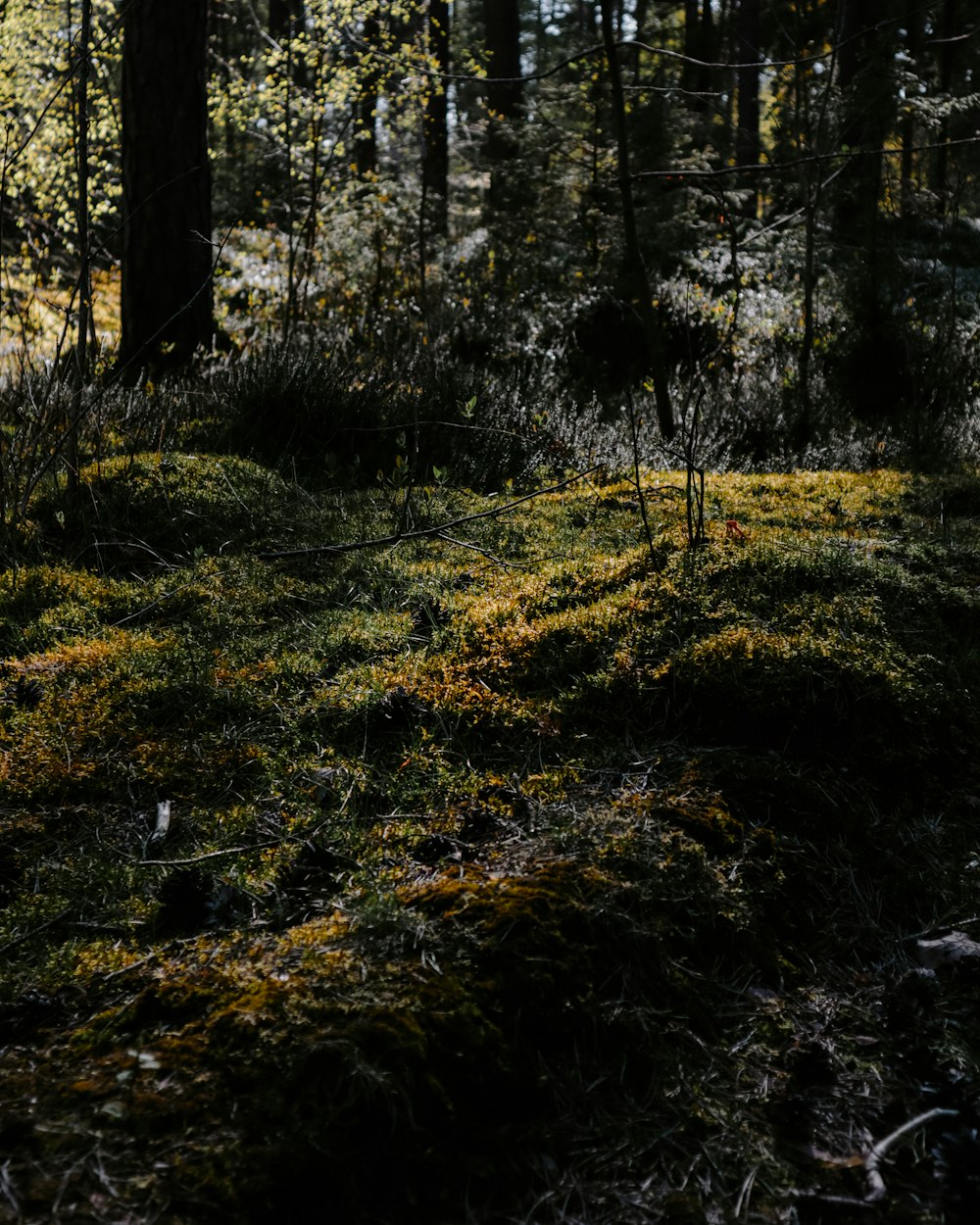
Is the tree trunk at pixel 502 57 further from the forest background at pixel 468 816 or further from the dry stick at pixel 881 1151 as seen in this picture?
the dry stick at pixel 881 1151

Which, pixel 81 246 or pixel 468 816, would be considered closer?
pixel 468 816

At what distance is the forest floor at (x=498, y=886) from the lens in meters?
1.36

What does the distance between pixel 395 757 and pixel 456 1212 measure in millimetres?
1227

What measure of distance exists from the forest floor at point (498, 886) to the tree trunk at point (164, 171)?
3683mm

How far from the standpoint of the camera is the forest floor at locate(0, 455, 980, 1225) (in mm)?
1363

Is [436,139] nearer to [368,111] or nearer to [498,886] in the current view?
[368,111]

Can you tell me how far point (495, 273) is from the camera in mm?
10789

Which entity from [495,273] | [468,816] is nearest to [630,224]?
[468,816]

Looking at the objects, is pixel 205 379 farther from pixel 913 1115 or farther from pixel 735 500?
pixel 913 1115

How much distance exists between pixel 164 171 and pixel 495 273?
16.0 ft

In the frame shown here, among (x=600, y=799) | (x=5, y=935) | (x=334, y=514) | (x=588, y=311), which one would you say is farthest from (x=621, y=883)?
(x=588, y=311)

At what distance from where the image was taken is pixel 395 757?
2410mm

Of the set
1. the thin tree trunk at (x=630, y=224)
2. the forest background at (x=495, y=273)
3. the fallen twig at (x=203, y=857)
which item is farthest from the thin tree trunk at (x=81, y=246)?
the thin tree trunk at (x=630, y=224)

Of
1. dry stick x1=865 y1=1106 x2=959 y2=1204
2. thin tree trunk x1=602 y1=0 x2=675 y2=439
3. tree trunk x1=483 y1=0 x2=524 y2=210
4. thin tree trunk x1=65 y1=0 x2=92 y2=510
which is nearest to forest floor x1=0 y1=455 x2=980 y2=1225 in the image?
dry stick x1=865 y1=1106 x2=959 y2=1204
